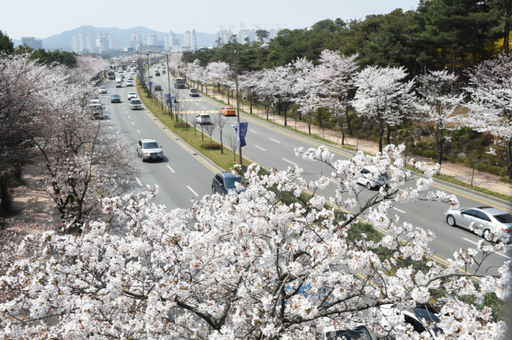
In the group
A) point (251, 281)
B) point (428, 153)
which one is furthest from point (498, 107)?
point (251, 281)

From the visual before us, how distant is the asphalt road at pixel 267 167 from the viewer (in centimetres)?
1686

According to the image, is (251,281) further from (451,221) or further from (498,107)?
(498,107)

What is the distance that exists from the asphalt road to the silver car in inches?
17.2

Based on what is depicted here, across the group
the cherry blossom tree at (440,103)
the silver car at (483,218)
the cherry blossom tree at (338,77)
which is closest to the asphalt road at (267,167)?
the silver car at (483,218)

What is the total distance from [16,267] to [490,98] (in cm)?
2706

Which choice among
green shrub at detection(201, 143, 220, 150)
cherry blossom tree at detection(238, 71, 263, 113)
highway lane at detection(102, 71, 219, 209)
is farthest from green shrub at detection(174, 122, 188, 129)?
cherry blossom tree at detection(238, 71, 263, 113)

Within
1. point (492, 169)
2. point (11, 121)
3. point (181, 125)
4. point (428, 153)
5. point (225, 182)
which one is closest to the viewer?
point (11, 121)

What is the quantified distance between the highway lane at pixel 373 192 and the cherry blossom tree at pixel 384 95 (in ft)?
14.5

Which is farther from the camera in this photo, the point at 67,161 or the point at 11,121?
the point at 11,121

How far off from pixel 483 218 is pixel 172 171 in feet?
66.5

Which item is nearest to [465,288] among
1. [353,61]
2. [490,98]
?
[490,98]

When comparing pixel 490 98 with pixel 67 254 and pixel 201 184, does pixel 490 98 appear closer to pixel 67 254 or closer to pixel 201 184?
pixel 201 184

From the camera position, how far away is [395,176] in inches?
273

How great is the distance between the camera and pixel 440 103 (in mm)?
28594
